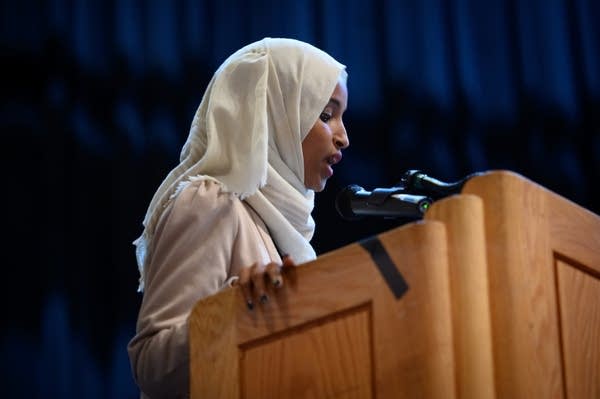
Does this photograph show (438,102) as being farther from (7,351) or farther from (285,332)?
(285,332)

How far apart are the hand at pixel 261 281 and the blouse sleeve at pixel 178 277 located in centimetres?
30

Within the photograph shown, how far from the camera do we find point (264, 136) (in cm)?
188

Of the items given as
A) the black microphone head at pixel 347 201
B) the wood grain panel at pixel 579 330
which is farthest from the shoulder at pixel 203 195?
the wood grain panel at pixel 579 330

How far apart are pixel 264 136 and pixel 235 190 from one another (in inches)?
5.0

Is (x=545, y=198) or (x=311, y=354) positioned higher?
(x=545, y=198)

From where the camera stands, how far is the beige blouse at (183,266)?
1.62 meters

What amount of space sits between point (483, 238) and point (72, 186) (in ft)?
5.96

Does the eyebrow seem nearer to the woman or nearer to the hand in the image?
the woman

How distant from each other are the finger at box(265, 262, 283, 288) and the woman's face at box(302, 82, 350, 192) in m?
0.82

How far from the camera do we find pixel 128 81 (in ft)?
9.44

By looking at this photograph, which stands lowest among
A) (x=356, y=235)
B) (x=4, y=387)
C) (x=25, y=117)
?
(x=4, y=387)

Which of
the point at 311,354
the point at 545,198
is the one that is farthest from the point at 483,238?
the point at 311,354

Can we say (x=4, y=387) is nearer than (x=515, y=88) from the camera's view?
Yes

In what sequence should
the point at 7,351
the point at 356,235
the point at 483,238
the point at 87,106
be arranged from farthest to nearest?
the point at 356,235
the point at 87,106
the point at 7,351
the point at 483,238
